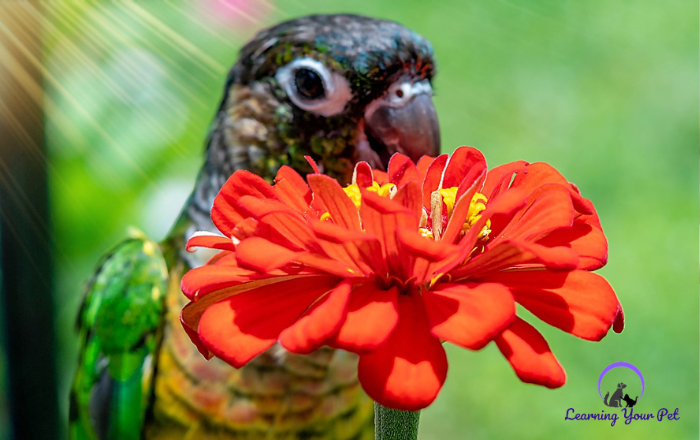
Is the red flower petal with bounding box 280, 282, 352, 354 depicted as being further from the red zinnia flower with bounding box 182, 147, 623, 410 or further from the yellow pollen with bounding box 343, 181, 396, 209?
the yellow pollen with bounding box 343, 181, 396, 209

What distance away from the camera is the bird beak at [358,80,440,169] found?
69cm

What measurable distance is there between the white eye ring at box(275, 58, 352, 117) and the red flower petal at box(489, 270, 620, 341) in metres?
0.45

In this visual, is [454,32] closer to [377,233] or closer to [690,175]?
[690,175]

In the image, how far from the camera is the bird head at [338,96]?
693mm

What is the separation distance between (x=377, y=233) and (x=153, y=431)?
25.8 inches

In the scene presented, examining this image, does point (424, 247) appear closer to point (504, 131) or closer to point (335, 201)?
point (335, 201)

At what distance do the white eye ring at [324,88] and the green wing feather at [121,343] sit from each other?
31cm

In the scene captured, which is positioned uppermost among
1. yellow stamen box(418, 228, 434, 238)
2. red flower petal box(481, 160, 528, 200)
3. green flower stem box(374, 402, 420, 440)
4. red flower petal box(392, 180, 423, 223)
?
red flower petal box(481, 160, 528, 200)

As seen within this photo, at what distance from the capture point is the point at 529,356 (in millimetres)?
250

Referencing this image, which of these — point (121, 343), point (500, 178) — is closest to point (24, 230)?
point (121, 343)

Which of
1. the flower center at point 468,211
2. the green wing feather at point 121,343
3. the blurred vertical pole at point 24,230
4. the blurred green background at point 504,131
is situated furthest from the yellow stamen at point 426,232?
the blurred green background at point 504,131

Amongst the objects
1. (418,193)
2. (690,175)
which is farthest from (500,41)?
(418,193)

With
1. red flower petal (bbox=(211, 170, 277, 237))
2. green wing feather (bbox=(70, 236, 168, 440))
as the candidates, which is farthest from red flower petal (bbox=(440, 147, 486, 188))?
green wing feather (bbox=(70, 236, 168, 440))

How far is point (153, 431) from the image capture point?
802 mm
